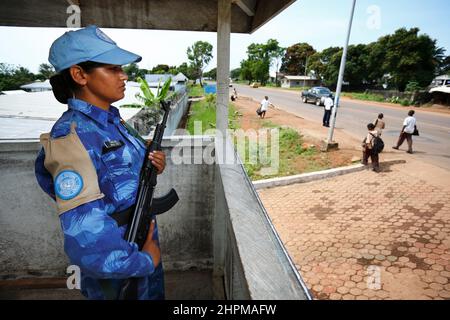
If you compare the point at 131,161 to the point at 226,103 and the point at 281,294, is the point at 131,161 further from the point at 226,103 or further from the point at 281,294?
the point at 226,103

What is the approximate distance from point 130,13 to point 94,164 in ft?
8.77

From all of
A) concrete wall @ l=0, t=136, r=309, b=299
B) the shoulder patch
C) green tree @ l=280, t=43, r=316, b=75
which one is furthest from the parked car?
green tree @ l=280, t=43, r=316, b=75

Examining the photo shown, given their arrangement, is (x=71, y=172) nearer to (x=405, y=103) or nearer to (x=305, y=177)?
(x=305, y=177)

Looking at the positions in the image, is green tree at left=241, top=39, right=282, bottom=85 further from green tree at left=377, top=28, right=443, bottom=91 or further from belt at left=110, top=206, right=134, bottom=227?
belt at left=110, top=206, right=134, bottom=227

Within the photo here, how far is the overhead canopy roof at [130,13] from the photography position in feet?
9.61

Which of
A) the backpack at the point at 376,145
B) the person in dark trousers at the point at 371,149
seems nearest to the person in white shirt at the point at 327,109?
the person in dark trousers at the point at 371,149

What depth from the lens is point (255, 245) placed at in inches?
49.8

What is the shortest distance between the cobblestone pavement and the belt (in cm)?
316

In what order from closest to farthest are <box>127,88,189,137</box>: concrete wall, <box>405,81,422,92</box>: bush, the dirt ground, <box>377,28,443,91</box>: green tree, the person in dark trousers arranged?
<box>127,88,189,137</box>: concrete wall, the person in dark trousers, the dirt ground, <box>405,81,422,92</box>: bush, <box>377,28,443,91</box>: green tree

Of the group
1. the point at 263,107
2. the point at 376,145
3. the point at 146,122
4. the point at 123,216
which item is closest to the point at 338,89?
the point at 376,145

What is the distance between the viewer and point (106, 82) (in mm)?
1375

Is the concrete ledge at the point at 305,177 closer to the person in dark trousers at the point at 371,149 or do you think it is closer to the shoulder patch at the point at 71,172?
the person in dark trousers at the point at 371,149

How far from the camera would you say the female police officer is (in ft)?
3.54
